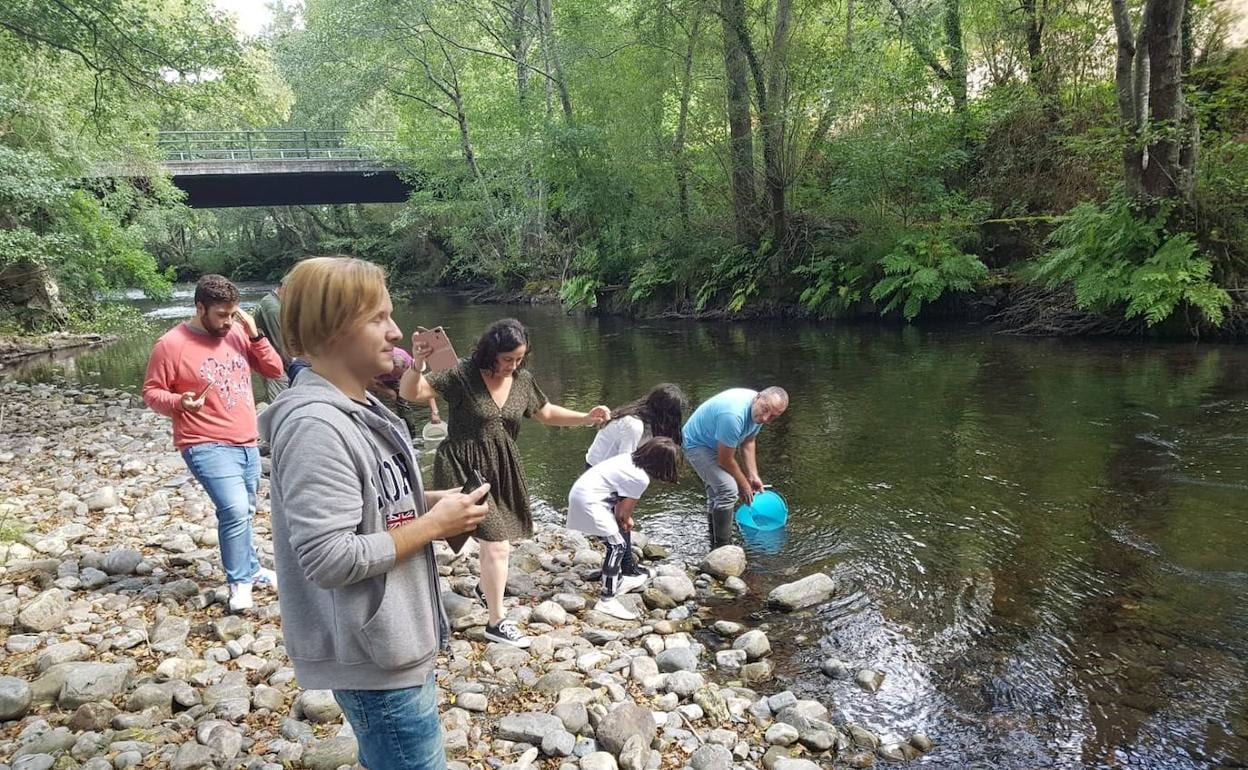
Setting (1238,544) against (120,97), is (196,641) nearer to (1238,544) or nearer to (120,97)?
(1238,544)

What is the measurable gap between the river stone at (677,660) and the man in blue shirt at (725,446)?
5.86 feet

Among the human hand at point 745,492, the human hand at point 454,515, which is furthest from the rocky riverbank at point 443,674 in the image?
the human hand at point 454,515

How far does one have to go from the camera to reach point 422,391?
13.0 feet

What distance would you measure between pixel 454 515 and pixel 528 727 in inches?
73.1

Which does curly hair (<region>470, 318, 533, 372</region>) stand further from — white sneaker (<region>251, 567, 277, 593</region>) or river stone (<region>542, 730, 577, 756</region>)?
white sneaker (<region>251, 567, 277, 593</region>)

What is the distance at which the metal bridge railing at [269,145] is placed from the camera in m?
30.3

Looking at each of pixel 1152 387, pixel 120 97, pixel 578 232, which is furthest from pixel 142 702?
pixel 578 232

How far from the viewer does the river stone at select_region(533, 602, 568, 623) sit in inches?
175

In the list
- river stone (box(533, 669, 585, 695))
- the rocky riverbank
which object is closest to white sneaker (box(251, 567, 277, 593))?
the rocky riverbank

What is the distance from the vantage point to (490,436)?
4.02 meters

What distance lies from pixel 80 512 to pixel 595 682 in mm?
4933

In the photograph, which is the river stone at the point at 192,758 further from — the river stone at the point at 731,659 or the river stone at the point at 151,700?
the river stone at the point at 731,659

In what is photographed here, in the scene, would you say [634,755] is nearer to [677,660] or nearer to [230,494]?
[677,660]

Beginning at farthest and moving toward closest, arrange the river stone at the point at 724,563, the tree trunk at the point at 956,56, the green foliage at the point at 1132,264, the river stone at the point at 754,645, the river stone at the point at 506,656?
the tree trunk at the point at 956,56, the green foliage at the point at 1132,264, the river stone at the point at 724,563, the river stone at the point at 754,645, the river stone at the point at 506,656
